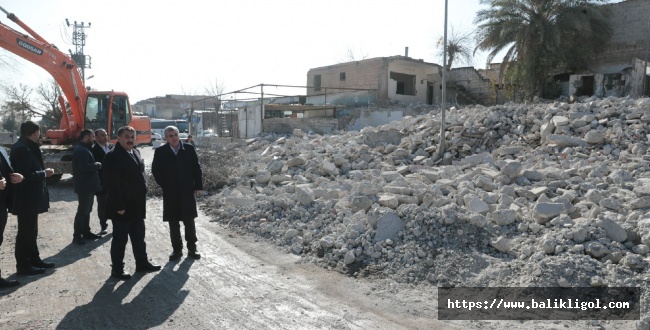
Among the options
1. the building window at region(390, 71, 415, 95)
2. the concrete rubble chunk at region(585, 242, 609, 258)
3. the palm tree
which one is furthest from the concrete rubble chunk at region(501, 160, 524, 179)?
the building window at region(390, 71, 415, 95)

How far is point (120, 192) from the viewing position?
15.8ft

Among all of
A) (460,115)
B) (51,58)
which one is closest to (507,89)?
(460,115)

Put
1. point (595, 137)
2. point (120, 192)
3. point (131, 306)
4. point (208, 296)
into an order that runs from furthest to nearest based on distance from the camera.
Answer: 1. point (595, 137)
2. point (120, 192)
3. point (208, 296)
4. point (131, 306)

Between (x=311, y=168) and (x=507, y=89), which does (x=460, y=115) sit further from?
(x=507, y=89)

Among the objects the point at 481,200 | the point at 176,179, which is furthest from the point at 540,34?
the point at 176,179

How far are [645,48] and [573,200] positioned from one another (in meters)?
→ 18.2

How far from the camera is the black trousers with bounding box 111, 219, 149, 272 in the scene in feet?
16.0

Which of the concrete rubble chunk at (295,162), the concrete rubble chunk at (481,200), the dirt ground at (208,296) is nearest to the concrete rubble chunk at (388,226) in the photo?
the concrete rubble chunk at (481,200)

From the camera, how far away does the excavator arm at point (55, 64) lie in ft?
37.7

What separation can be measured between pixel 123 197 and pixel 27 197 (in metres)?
1.08

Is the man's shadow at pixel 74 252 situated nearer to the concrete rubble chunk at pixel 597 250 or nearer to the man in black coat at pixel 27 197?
the man in black coat at pixel 27 197

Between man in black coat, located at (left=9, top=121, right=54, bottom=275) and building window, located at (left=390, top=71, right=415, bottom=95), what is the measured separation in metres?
22.9

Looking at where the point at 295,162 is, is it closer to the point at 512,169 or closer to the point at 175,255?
the point at 512,169

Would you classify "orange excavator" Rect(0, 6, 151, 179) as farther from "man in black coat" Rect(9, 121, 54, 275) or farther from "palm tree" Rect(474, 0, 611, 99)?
"palm tree" Rect(474, 0, 611, 99)
